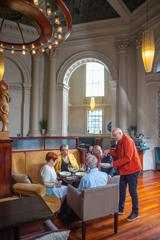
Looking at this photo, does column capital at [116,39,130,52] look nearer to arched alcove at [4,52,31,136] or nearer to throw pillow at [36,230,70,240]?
arched alcove at [4,52,31,136]

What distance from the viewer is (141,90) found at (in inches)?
332

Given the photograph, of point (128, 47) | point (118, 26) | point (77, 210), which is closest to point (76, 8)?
point (118, 26)

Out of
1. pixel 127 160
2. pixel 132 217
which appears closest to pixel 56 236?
pixel 127 160

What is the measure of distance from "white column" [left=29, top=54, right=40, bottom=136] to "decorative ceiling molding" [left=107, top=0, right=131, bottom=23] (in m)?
3.82

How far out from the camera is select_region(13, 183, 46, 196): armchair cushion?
129 inches

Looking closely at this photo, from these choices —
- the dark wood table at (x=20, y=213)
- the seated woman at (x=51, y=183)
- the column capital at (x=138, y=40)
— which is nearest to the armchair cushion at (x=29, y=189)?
the seated woman at (x=51, y=183)

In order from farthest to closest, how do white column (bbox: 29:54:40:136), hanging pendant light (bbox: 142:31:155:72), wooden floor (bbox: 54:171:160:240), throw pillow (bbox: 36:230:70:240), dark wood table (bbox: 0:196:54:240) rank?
white column (bbox: 29:54:40:136) < hanging pendant light (bbox: 142:31:155:72) < wooden floor (bbox: 54:171:160:240) < dark wood table (bbox: 0:196:54:240) < throw pillow (bbox: 36:230:70:240)

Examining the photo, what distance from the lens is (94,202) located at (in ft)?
9.82

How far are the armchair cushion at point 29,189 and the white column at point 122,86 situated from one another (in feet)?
19.5

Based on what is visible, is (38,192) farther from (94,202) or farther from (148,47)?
(148,47)

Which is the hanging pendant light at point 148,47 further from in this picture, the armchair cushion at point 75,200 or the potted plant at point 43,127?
the potted plant at point 43,127

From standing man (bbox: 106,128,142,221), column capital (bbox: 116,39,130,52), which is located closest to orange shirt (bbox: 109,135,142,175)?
standing man (bbox: 106,128,142,221)

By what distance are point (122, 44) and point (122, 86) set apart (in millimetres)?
1688

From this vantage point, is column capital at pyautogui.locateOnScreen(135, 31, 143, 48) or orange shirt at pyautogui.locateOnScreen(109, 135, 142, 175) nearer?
orange shirt at pyautogui.locateOnScreen(109, 135, 142, 175)
